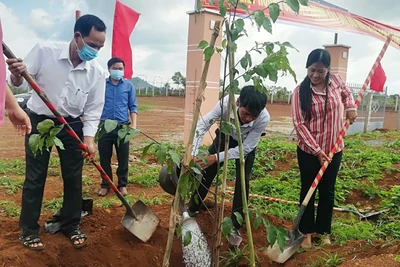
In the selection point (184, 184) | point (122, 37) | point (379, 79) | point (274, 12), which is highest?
point (122, 37)

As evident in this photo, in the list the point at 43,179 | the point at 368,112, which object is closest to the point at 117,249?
the point at 43,179

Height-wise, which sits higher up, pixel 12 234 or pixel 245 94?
pixel 245 94

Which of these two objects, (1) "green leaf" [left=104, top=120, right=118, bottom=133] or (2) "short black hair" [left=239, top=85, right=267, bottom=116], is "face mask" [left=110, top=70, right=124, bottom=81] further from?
(1) "green leaf" [left=104, top=120, right=118, bottom=133]

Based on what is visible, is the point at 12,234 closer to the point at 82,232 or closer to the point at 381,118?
the point at 82,232

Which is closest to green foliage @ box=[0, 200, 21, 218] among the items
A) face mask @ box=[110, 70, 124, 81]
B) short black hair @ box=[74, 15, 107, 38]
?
face mask @ box=[110, 70, 124, 81]

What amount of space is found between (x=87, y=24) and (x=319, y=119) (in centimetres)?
176

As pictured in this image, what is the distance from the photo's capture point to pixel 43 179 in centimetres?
271

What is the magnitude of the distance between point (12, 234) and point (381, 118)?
503 inches

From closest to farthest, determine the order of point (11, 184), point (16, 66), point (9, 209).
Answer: point (16, 66) < point (9, 209) < point (11, 184)

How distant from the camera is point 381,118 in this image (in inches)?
519

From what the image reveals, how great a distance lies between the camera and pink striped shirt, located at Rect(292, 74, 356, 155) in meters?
2.86

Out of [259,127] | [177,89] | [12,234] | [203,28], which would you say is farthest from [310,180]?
[177,89]

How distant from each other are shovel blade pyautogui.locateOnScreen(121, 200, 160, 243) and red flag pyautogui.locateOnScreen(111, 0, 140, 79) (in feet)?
11.9

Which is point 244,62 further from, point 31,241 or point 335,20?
point 335,20
